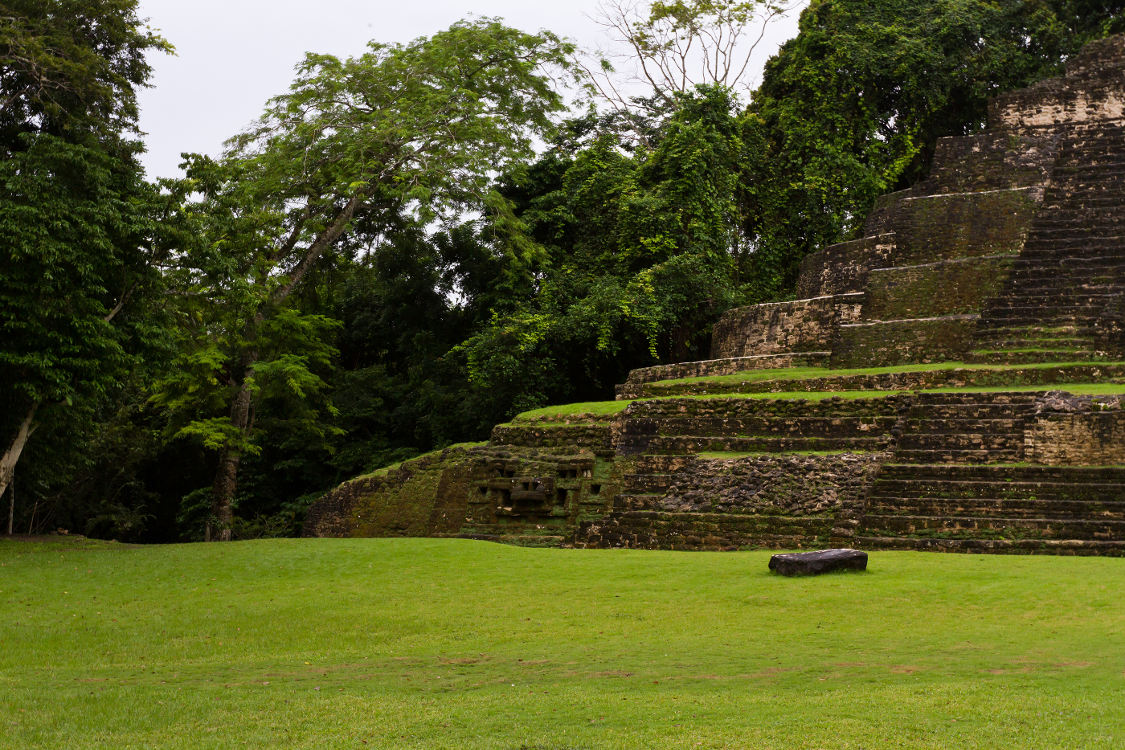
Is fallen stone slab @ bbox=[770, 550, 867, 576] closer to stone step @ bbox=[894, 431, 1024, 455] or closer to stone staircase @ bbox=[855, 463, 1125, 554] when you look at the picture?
stone staircase @ bbox=[855, 463, 1125, 554]

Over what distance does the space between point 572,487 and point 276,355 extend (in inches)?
319

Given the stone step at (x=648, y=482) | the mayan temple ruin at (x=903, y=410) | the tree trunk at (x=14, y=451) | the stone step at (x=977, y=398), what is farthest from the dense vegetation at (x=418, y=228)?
the stone step at (x=977, y=398)

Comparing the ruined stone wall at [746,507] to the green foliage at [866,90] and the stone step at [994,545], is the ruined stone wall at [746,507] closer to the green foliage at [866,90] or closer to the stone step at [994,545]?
the stone step at [994,545]

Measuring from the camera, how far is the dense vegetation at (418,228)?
13.1 m

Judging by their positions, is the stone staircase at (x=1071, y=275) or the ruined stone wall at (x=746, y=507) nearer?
the ruined stone wall at (x=746, y=507)

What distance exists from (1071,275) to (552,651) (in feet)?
38.2

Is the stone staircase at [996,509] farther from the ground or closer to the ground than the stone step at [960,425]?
closer to the ground

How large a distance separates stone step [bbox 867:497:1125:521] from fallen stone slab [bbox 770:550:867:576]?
77.0 inches

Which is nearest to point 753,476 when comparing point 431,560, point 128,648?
point 431,560

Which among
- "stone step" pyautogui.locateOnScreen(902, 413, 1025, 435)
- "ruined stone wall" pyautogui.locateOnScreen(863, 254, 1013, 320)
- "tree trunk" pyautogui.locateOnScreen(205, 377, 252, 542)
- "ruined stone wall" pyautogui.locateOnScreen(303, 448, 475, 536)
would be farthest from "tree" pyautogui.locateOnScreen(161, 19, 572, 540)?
"stone step" pyautogui.locateOnScreen(902, 413, 1025, 435)

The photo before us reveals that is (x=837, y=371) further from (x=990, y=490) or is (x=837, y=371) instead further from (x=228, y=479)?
(x=228, y=479)

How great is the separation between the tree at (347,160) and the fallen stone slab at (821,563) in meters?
11.1

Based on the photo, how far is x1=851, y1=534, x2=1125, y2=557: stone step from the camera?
9.38 metres

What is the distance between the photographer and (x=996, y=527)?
9984 mm
